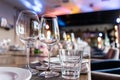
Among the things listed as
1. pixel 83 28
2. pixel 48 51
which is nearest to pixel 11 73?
pixel 48 51

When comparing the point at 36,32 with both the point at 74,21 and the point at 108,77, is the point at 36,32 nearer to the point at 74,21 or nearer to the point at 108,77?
the point at 108,77

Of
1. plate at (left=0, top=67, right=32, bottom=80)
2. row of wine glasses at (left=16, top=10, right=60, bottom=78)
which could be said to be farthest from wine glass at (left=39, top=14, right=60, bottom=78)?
plate at (left=0, top=67, right=32, bottom=80)

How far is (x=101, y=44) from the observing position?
871 cm

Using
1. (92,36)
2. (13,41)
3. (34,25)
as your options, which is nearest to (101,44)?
(92,36)

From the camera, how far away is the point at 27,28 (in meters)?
0.58

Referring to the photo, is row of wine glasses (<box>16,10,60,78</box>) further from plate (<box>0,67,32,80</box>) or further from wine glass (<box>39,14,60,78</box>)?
plate (<box>0,67,32,80</box>)

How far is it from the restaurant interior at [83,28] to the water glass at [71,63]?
0.04 metres

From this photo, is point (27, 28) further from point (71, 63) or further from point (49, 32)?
point (71, 63)

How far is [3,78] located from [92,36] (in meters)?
8.98

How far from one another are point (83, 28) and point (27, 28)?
27.9 ft

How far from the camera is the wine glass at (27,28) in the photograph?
56 centimetres

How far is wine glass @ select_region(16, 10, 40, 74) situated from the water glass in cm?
14

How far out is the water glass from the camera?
0.45 m

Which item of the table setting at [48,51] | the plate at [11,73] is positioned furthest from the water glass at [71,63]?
the plate at [11,73]
